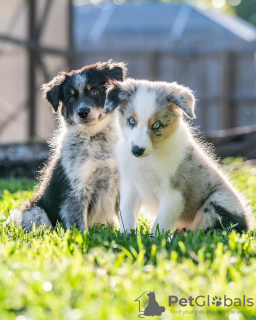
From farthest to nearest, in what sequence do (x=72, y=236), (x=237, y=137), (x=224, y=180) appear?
(x=237, y=137)
(x=224, y=180)
(x=72, y=236)

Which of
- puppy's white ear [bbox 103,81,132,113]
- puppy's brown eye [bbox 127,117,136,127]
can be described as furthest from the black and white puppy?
puppy's brown eye [bbox 127,117,136,127]

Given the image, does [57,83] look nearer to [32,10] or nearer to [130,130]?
[130,130]

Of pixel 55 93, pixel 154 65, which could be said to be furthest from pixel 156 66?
pixel 55 93

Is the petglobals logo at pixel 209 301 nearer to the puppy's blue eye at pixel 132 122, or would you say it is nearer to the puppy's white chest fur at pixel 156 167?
the puppy's white chest fur at pixel 156 167

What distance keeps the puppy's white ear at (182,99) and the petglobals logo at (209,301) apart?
6.51 feet

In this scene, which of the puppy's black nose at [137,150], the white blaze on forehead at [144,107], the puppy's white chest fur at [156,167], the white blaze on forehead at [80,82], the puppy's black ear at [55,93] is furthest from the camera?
the puppy's black ear at [55,93]

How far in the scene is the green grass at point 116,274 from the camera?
2682mm

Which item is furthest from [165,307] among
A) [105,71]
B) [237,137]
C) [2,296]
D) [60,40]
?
[60,40]

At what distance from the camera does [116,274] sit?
3.21 meters

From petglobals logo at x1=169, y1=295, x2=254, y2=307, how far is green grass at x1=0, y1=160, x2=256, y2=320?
0.06 ft

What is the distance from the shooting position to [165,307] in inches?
107

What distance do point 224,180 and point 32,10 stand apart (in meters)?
8.86

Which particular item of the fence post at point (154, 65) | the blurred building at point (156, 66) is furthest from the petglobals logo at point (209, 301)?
the fence post at point (154, 65)

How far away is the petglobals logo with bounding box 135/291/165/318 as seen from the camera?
267 centimetres
